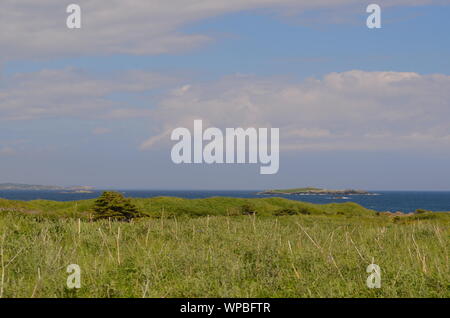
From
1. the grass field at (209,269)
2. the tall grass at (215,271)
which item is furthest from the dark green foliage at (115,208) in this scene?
the tall grass at (215,271)

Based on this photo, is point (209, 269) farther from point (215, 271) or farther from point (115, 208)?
point (115, 208)

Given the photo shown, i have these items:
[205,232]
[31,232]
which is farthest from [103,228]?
[205,232]

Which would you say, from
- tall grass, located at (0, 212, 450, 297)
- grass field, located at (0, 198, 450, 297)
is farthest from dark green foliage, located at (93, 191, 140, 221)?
tall grass, located at (0, 212, 450, 297)

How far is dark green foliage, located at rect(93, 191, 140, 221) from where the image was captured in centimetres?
3716

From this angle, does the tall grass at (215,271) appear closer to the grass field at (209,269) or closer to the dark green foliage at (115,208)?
the grass field at (209,269)

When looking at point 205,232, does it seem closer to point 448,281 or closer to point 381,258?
point 381,258

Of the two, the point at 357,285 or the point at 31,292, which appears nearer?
the point at 31,292

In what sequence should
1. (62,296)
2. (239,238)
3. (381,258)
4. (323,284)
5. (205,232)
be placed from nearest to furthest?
(62,296)
(323,284)
(381,258)
(239,238)
(205,232)

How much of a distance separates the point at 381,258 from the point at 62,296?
30.9 ft

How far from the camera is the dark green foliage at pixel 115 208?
37156 mm

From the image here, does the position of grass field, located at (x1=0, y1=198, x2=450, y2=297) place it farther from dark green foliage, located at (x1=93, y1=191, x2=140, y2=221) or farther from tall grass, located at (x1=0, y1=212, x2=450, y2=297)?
dark green foliage, located at (x1=93, y1=191, x2=140, y2=221)

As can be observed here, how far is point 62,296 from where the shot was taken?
10312 mm

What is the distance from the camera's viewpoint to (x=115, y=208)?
125 ft
